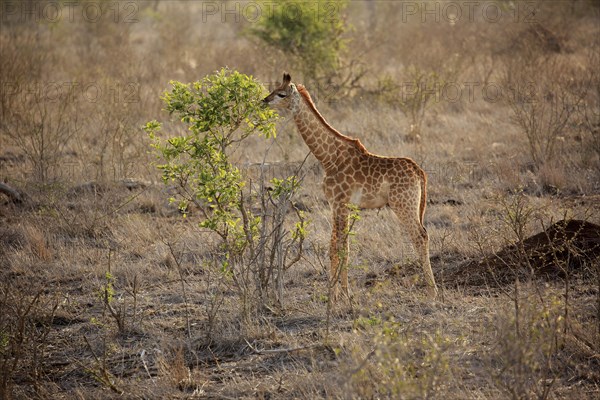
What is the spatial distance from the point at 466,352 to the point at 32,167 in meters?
7.08

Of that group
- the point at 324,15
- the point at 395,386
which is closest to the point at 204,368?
the point at 395,386

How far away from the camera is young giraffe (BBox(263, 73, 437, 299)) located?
233 inches

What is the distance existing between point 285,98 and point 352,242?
1498mm

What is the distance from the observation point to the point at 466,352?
486 cm

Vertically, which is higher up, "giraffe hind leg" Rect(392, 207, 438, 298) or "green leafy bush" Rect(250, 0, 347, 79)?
"green leafy bush" Rect(250, 0, 347, 79)

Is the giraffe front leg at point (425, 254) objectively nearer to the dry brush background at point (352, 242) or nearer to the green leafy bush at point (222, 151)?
the dry brush background at point (352, 242)

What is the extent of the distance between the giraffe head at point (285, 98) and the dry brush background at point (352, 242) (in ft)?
4.68

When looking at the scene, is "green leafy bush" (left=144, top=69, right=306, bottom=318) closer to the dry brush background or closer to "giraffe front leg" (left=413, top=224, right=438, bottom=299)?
the dry brush background

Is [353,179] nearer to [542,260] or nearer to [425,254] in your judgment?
[425,254]

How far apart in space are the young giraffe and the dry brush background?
0.32m

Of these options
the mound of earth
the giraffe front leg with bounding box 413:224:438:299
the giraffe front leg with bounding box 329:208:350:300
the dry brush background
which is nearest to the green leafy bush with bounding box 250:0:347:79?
the dry brush background

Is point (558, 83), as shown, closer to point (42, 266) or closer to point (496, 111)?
point (496, 111)

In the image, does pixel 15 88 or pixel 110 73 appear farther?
pixel 110 73

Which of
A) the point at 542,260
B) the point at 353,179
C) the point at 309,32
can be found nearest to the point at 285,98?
the point at 353,179
